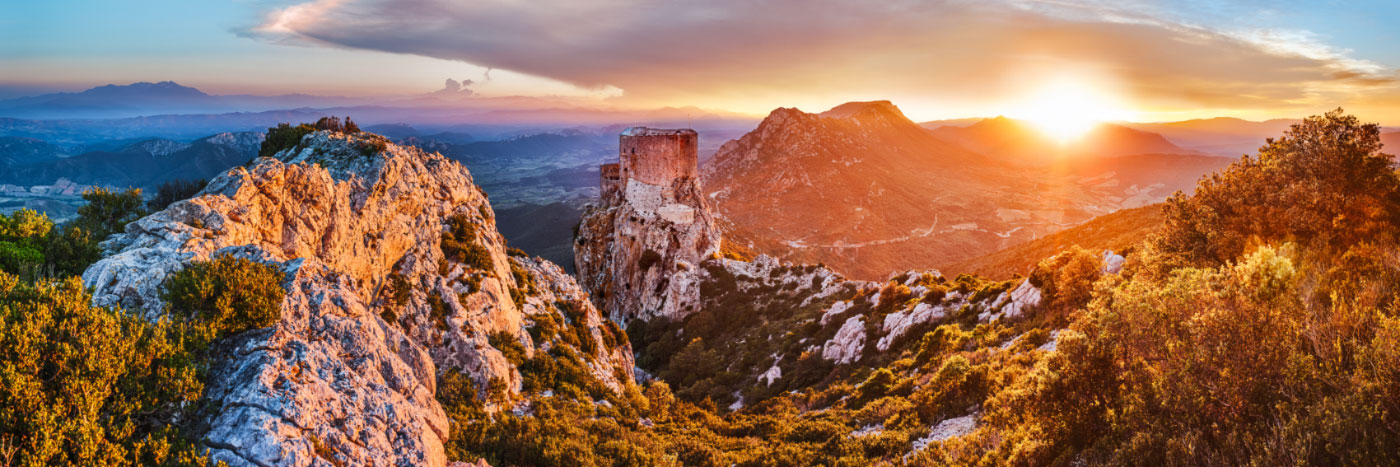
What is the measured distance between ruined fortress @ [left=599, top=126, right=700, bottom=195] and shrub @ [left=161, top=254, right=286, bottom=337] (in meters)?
41.7

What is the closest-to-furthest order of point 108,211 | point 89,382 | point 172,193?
point 89,382, point 108,211, point 172,193

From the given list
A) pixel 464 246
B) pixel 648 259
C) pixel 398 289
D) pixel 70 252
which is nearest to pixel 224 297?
pixel 398 289

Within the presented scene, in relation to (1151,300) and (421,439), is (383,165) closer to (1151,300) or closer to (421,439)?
(421,439)

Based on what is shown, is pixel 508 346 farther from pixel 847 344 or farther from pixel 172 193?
pixel 172 193

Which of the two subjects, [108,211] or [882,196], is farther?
[882,196]

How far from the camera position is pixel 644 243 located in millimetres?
53000

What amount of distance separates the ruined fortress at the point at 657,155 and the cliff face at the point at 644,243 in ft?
0.79

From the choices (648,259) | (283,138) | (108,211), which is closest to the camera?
(108,211)

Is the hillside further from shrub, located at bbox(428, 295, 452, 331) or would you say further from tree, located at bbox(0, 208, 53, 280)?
tree, located at bbox(0, 208, 53, 280)

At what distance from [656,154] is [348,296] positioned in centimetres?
3980

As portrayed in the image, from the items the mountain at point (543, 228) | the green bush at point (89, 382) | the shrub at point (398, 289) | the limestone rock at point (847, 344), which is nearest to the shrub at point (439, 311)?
the shrub at point (398, 289)

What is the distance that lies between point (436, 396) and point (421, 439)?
5070mm

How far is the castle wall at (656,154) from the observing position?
53.2 meters

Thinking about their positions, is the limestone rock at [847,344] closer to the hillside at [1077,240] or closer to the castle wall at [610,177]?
the hillside at [1077,240]
